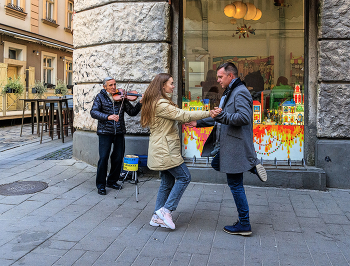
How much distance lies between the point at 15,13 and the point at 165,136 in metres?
17.3

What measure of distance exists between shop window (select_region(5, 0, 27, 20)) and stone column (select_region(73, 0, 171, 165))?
1290 cm

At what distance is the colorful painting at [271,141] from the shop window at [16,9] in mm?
14868

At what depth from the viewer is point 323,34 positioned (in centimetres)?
583

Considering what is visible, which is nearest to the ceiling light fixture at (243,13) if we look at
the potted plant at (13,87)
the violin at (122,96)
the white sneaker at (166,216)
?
the violin at (122,96)

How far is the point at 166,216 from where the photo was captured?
4.07 metres

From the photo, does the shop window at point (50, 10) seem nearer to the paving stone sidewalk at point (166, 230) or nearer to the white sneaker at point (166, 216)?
the paving stone sidewalk at point (166, 230)

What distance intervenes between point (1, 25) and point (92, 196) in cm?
1487

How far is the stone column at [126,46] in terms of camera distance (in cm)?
631

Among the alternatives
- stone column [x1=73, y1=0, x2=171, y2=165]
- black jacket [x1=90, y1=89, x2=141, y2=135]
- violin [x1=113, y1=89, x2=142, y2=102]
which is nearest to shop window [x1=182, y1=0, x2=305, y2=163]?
stone column [x1=73, y1=0, x2=171, y2=165]

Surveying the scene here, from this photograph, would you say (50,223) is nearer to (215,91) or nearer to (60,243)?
(60,243)

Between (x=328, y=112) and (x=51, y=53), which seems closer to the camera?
(x=328, y=112)

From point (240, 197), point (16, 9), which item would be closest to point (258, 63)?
point (240, 197)

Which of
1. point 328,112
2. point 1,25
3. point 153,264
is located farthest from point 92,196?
point 1,25

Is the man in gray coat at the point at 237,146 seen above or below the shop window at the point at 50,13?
below
